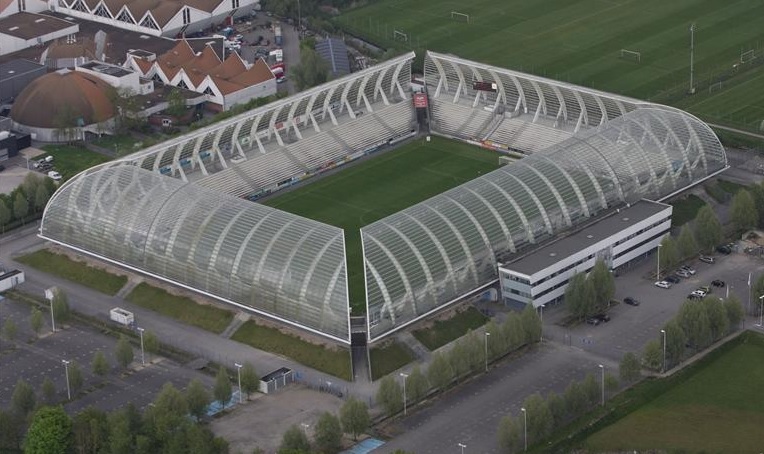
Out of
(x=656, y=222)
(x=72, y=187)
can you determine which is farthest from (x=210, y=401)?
(x=656, y=222)

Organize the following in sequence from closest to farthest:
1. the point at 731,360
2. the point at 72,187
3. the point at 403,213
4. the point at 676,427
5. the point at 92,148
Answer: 1. the point at 676,427
2. the point at 731,360
3. the point at 403,213
4. the point at 72,187
5. the point at 92,148

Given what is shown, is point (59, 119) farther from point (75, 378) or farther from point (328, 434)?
point (328, 434)

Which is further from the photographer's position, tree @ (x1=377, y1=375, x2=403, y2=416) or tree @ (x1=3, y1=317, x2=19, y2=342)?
tree @ (x1=3, y1=317, x2=19, y2=342)

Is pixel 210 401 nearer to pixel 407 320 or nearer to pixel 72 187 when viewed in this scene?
pixel 407 320

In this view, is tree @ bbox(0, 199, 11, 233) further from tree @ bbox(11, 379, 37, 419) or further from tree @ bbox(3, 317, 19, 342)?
tree @ bbox(11, 379, 37, 419)

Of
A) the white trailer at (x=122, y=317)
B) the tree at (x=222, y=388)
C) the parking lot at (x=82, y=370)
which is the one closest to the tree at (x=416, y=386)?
the tree at (x=222, y=388)

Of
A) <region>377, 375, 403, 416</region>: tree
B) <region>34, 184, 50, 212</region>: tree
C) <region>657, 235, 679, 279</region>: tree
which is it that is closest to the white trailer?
<region>34, 184, 50, 212</region>: tree
